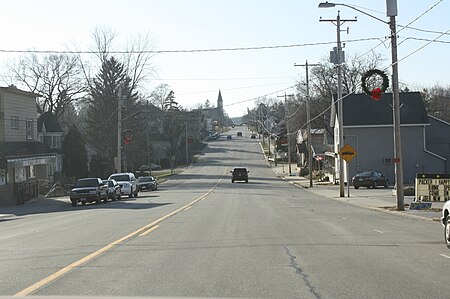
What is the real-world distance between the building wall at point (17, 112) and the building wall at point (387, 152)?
29.4 metres

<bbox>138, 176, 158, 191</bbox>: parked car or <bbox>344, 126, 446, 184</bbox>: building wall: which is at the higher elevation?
<bbox>344, 126, 446, 184</bbox>: building wall

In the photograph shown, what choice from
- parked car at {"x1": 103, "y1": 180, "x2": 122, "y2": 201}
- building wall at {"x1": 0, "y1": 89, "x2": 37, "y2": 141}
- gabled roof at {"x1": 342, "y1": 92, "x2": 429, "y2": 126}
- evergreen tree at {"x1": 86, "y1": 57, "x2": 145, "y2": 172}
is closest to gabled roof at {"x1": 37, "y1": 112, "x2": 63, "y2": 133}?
evergreen tree at {"x1": 86, "y1": 57, "x2": 145, "y2": 172}

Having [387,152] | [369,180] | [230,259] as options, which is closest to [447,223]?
[230,259]

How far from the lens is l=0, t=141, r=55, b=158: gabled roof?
3978 cm

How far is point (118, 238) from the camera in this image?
1490 centimetres

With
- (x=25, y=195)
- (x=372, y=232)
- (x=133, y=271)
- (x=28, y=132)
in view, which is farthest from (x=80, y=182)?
(x=133, y=271)

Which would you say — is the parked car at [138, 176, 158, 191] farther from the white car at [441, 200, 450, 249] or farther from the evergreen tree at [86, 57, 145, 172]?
the white car at [441, 200, 450, 249]

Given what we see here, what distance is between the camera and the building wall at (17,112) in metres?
43.1

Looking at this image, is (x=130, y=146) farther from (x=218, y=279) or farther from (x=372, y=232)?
(x=218, y=279)

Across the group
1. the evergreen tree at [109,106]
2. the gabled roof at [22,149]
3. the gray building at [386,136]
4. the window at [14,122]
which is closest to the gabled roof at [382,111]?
the gray building at [386,136]

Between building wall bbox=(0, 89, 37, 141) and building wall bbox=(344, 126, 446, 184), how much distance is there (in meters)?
29.4

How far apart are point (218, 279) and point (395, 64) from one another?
17735 millimetres

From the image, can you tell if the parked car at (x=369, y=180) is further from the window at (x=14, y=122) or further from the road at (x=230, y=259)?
the road at (x=230, y=259)

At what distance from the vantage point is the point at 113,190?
127 ft
